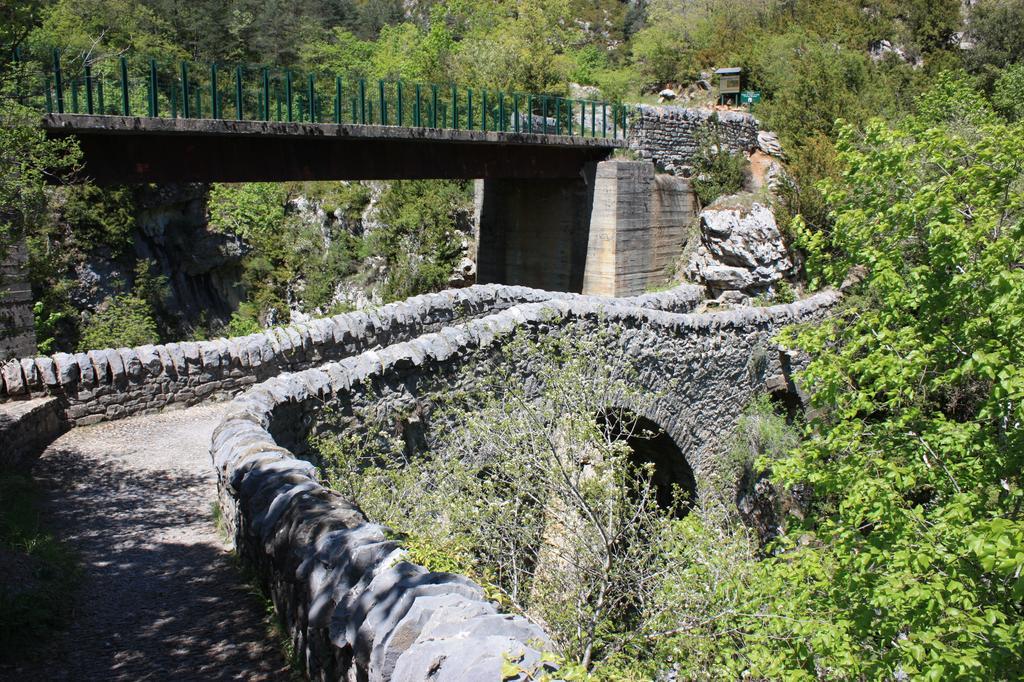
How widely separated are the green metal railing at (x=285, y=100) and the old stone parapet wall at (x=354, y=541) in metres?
6.25

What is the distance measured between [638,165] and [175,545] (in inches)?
706

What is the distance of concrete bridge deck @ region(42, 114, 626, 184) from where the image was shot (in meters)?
12.6

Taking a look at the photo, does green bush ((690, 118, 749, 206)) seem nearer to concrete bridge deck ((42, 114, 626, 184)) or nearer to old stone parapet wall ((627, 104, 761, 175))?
old stone parapet wall ((627, 104, 761, 175))

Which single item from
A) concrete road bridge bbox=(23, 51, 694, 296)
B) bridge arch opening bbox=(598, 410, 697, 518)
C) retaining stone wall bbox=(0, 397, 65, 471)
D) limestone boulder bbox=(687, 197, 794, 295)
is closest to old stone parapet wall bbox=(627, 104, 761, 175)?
concrete road bridge bbox=(23, 51, 694, 296)

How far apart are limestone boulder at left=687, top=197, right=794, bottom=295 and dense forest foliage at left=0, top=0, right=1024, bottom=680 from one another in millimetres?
1263

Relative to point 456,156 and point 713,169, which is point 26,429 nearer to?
point 456,156

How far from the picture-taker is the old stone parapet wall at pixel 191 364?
394 inches

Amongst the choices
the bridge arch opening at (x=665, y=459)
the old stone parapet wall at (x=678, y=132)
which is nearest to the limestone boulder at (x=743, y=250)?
the old stone parapet wall at (x=678, y=132)

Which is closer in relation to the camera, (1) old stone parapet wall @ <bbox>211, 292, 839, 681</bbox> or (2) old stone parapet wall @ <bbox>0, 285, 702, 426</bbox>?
(1) old stone parapet wall @ <bbox>211, 292, 839, 681</bbox>

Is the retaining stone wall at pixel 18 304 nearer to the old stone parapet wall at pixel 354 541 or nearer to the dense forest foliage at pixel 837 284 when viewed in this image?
the dense forest foliage at pixel 837 284

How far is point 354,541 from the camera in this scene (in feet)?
14.6

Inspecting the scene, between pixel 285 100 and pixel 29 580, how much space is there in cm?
1654

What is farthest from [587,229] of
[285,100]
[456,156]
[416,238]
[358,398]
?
[358,398]

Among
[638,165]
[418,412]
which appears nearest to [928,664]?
[418,412]
